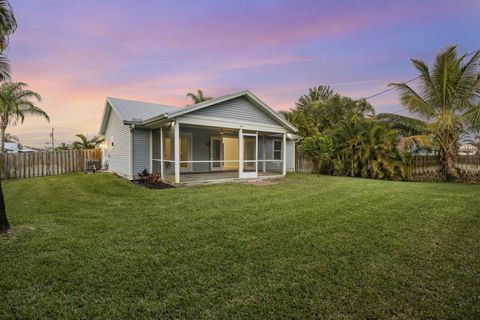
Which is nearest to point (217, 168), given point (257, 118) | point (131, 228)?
point (257, 118)

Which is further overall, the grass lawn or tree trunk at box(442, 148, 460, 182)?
tree trunk at box(442, 148, 460, 182)

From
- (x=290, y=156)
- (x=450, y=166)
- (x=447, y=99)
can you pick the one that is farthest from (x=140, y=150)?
(x=450, y=166)

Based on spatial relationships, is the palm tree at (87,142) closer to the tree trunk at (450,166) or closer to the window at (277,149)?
the window at (277,149)

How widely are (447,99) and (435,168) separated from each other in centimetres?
355

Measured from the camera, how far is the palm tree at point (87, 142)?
1723cm

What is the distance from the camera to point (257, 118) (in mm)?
11906

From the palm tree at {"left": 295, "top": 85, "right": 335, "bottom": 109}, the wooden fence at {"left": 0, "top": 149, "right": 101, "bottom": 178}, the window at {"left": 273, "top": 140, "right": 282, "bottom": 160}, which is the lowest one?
the wooden fence at {"left": 0, "top": 149, "right": 101, "bottom": 178}

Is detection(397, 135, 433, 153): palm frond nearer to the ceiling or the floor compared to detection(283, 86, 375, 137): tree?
nearer to the floor

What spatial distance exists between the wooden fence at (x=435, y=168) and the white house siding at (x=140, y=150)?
13694 millimetres

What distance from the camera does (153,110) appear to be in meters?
13.8

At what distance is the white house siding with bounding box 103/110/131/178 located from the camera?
1167 centimetres

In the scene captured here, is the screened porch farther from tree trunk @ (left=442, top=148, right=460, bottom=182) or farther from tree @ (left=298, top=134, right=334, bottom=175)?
tree trunk @ (left=442, top=148, right=460, bottom=182)

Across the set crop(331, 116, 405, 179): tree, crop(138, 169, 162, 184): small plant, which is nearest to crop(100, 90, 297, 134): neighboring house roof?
crop(138, 169, 162, 184): small plant

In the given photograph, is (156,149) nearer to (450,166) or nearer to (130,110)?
(130,110)
